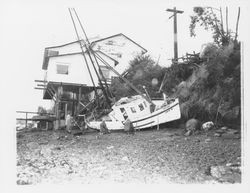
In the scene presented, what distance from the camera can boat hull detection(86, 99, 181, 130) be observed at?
12.5 m

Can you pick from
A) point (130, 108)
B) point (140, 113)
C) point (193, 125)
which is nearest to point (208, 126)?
point (193, 125)

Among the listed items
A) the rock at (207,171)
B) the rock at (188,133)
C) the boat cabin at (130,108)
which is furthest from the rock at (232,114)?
the boat cabin at (130,108)

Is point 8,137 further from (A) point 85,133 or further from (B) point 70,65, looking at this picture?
(B) point 70,65

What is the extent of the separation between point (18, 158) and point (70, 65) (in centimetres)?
1059

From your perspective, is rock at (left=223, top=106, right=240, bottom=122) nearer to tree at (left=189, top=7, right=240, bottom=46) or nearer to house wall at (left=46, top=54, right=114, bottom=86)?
tree at (left=189, top=7, right=240, bottom=46)

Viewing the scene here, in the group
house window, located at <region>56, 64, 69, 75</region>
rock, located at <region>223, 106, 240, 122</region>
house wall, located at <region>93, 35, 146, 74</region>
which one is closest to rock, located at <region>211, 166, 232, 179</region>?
rock, located at <region>223, 106, 240, 122</region>

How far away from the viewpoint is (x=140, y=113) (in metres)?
13.5

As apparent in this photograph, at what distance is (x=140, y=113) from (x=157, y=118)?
3.07ft

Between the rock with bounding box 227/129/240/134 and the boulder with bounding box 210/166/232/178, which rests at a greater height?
the rock with bounding box 227/129/240/134

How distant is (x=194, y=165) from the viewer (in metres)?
7.24

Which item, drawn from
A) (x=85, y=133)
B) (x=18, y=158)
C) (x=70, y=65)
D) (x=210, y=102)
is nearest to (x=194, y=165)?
(x=18, y=158)

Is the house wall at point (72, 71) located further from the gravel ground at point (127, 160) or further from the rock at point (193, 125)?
the gravel ground at point (127, 160)

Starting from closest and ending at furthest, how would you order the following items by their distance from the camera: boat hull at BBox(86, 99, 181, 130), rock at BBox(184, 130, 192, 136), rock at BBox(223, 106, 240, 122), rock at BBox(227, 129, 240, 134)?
rock at BBox(227, 129, 240, 134), rock at BBox(223, 106, 240, 122), rock at BBox(184, 130, 192, 136), boat hull at BBox(86, 99, 181, 130)

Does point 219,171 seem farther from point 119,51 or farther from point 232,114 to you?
point 119,51
